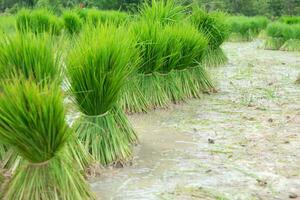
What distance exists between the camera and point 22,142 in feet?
8.75

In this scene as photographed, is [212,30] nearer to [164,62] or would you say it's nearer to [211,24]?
[211,24]

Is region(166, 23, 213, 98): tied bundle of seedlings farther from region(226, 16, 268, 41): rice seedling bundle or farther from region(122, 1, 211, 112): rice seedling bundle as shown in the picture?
region(226, 16, 268, 41): rice seedling bundle

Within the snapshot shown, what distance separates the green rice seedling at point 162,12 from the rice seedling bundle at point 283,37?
6.02m

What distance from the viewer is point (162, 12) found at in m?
6.54

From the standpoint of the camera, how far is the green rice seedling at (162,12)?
6.31 m

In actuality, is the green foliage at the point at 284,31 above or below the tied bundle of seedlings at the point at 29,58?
below

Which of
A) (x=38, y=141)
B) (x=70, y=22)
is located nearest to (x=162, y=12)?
(x=70, y=22)

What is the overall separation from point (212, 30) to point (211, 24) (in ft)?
0.55

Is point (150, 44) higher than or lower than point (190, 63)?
higher

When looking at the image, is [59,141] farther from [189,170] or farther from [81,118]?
[189,170]

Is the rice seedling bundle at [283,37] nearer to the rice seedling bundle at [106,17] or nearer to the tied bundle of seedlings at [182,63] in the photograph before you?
the rice seedling bundle at [106,17]

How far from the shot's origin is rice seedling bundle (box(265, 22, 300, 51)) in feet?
39.7

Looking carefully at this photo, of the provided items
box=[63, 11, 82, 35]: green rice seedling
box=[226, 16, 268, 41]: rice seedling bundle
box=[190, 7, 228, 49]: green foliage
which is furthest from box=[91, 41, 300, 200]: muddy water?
box=[226, 16, 268, 41]: rice seedling bundle

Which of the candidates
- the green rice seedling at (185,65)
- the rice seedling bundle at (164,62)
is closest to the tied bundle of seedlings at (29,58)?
the rice seedling bundle at (164,62)
